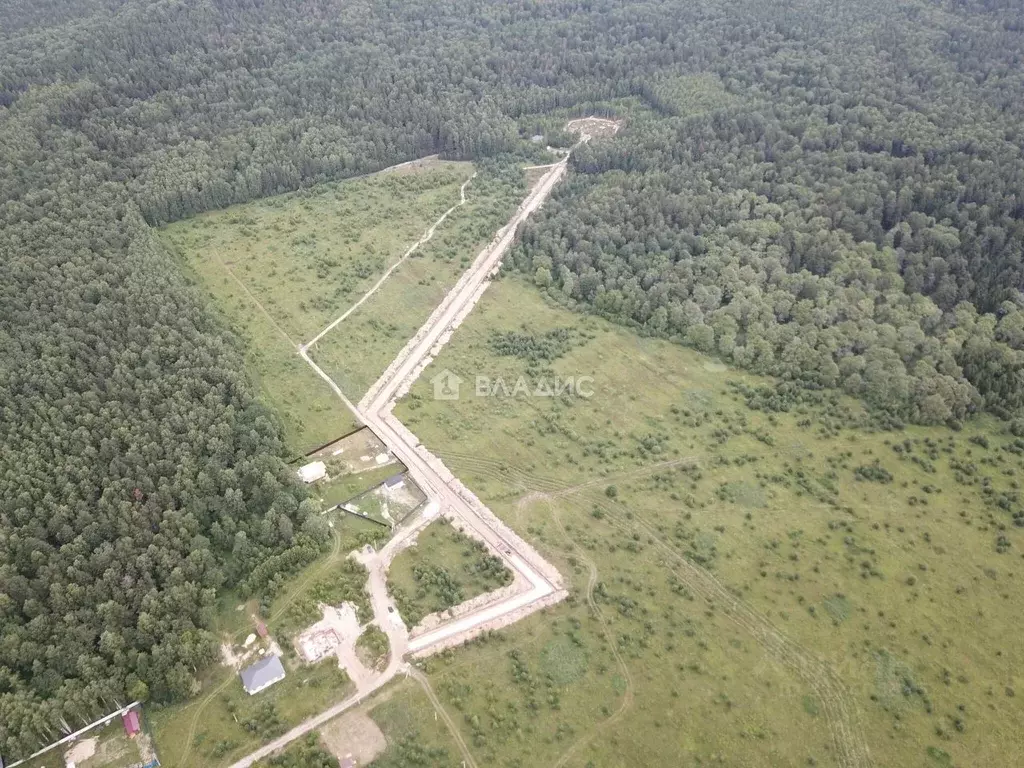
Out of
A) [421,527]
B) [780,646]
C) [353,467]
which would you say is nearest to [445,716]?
[421,527]

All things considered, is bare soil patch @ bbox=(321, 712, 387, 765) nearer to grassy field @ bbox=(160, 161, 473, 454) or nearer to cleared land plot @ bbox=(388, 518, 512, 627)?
cleared land plot @ bbox=(388, 518, 512, 627)

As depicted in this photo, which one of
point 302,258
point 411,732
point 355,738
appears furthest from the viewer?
point 302,258

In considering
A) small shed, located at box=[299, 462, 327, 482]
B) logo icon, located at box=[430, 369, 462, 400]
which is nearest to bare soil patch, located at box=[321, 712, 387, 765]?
small shed, located at box=[299, 462, 327, 482]

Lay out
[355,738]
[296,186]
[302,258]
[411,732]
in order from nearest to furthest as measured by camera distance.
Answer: [355,738] < [411,732] < [302,258] < [296,186]

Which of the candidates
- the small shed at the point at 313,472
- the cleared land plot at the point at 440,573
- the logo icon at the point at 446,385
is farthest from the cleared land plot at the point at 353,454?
the cleared land plot at the point at 440,573

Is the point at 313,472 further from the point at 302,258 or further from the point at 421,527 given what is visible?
the point at 302,258

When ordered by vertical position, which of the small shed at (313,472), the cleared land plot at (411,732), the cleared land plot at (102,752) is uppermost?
the small shed at (313,472)

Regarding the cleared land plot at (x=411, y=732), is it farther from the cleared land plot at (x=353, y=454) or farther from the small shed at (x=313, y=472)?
the cleared land plot at (x=353, y=454)

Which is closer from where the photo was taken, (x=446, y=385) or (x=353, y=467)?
(x=353, y=467)
